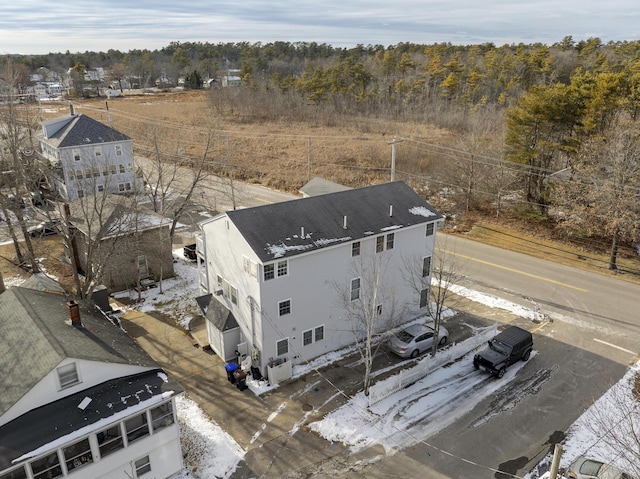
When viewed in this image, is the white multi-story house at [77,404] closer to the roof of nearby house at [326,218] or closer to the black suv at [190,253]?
the roof of nearby house at [326,218]

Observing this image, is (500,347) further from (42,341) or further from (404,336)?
(42,341)

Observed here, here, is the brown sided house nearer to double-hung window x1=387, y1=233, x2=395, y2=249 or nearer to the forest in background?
double-hung window x1=387, y1=233, x2=395, y2=249

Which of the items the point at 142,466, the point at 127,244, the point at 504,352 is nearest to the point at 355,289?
the point at 504,352

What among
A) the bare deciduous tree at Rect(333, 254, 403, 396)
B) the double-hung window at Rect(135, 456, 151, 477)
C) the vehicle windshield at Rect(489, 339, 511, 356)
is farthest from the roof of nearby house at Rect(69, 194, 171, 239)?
the vehicle windshield at Rect(489, 339, 511, 356)

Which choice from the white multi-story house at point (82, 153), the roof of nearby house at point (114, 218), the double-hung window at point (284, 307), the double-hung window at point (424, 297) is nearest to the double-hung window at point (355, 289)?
the double-hung window at point (284, 307)

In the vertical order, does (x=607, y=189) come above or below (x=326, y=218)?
below

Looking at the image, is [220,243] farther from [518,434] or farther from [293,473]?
[518,434]

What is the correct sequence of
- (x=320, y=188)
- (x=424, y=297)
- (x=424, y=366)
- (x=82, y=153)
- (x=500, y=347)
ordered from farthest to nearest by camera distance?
(x=82, y=153), (x=320, y=188), (x=424, y=297), (x=500, y=347), (x=424, y=366)

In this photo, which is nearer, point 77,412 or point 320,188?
point 77,412
